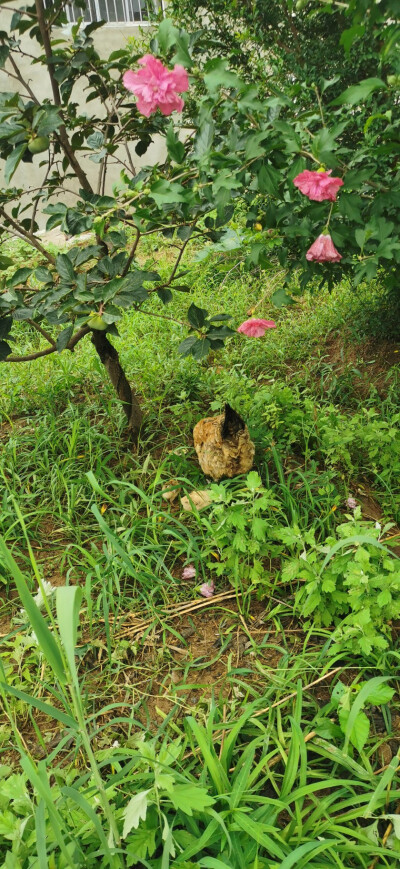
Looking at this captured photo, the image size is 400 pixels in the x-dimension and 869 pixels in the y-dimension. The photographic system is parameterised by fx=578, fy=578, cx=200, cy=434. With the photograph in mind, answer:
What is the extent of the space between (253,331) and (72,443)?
809 millimetres

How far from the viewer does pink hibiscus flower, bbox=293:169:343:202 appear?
140 cm

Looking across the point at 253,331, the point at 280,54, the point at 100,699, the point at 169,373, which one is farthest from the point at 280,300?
the point at 280,54

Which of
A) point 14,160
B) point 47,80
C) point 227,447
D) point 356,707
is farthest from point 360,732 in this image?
point 47,80

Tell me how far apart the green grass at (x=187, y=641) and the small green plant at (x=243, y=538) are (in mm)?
12

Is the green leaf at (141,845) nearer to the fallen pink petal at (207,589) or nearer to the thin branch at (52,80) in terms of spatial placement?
the fallen pink petal at (207,589)

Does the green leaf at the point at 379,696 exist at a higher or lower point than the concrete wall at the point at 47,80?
lower

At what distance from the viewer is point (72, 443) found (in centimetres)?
222

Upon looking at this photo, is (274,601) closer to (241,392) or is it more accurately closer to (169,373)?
(241,392)

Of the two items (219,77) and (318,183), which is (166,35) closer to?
(219,77)

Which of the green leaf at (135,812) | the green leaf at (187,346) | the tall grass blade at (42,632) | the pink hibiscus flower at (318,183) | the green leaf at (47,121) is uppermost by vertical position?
the green leaf at (47,121)

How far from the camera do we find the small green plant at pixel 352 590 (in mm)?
1423

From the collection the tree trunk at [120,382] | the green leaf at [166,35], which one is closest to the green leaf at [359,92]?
the green leaf at [166,35]

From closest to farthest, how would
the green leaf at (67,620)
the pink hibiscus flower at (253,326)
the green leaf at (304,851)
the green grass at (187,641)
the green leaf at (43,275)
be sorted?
the green leaf at (67,620) < the green leaf at (304,851) < the green grass at (187,641) < the green leaf at (43,275) < the pink hibiscus flower at (253,326)

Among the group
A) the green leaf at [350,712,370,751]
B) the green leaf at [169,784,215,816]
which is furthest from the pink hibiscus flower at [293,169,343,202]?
the green leaf at [169,784,215,816]
